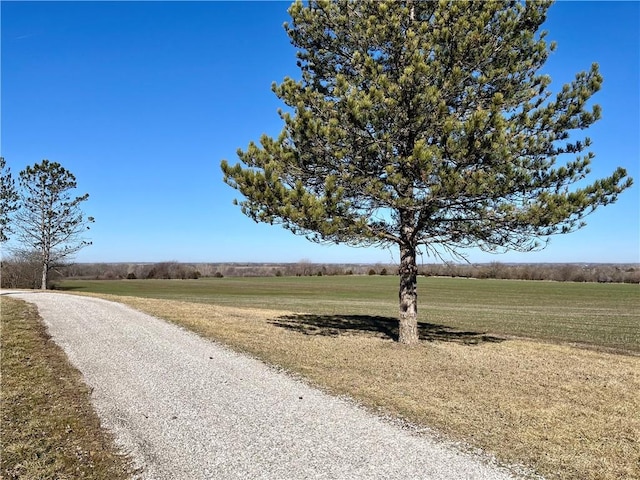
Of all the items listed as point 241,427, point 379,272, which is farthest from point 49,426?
point 379,272

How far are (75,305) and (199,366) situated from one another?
11.5 m

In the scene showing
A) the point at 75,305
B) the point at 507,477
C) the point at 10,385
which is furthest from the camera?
the point at 75,305

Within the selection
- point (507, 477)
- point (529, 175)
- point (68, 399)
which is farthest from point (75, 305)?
point (507, 477)

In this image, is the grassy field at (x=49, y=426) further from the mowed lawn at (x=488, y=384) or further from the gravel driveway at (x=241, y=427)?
the mowed lawn at (x=488, y=384)

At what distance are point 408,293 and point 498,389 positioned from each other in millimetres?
3672

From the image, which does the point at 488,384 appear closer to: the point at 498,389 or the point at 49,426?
the point at 498,389

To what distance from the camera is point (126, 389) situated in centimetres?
646

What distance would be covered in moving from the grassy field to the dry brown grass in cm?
304

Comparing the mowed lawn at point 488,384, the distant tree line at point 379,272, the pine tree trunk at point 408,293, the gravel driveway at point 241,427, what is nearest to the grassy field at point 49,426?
the gravel driveway at point 241,427

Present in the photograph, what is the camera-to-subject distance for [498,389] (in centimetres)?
694

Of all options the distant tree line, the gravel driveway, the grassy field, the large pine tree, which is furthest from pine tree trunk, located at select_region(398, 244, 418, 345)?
the distant tree line

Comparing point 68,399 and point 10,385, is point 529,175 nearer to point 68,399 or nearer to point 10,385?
point 68,399

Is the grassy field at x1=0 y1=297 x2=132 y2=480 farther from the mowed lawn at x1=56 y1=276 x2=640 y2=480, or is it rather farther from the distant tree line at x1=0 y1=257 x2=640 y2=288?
the distant tree line at x1=0 y1=257 x2=640 y2=288

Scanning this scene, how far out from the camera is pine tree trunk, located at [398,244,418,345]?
10.3 meters
